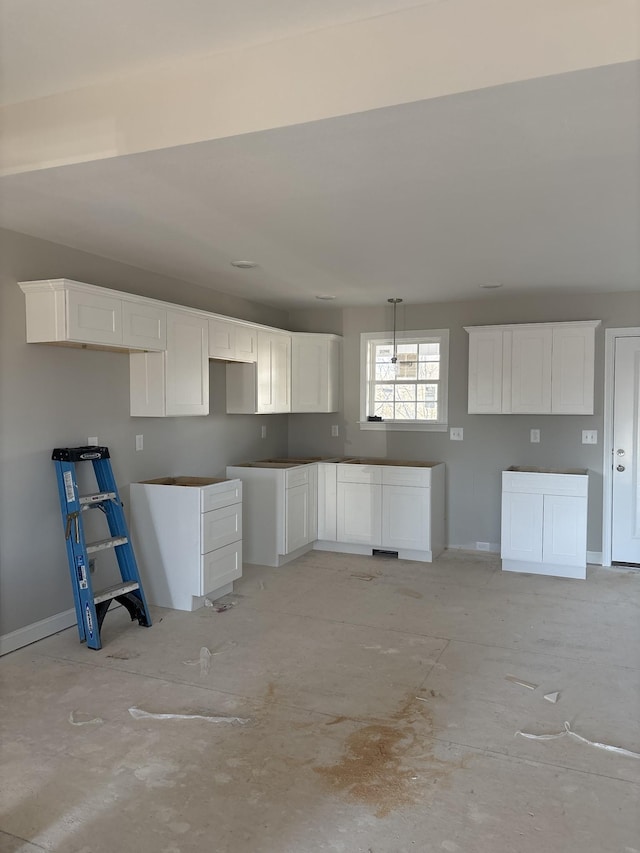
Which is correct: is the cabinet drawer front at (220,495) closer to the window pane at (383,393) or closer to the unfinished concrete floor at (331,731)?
the unfinished concrete floor at (331,731)

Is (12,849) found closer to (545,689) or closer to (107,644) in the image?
(107,644)

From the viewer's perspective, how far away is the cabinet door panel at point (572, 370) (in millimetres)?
5324

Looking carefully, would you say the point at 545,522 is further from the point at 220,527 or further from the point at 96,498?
the point at 96,498

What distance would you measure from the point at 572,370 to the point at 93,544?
4.09m

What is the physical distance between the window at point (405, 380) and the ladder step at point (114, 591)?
3.15m

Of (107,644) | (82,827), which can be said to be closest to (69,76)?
(82,827)

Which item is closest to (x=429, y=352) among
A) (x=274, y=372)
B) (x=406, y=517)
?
(x=274, y=372)

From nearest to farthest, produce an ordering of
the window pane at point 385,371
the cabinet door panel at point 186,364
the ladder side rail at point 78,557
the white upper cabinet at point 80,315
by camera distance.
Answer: the white upper cabinet at point 80,315 < the ladder side rail at point 78,557 < the cabinet door panel at point 186,364 < the window pane at point 385,371

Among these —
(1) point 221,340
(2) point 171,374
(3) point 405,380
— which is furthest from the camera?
(3) point 405,380

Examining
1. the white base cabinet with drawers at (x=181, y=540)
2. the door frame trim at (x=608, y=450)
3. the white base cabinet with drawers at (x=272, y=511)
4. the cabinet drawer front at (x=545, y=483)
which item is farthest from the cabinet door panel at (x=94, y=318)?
the door frame trim at (x=608, y=450)

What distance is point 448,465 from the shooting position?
608 centimetres

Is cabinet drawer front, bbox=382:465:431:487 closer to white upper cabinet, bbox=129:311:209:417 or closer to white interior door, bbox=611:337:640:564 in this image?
white interior door, bbox=611:337:640:564

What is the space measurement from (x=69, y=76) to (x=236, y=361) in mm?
3073

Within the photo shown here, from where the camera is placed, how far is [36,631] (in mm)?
3754
